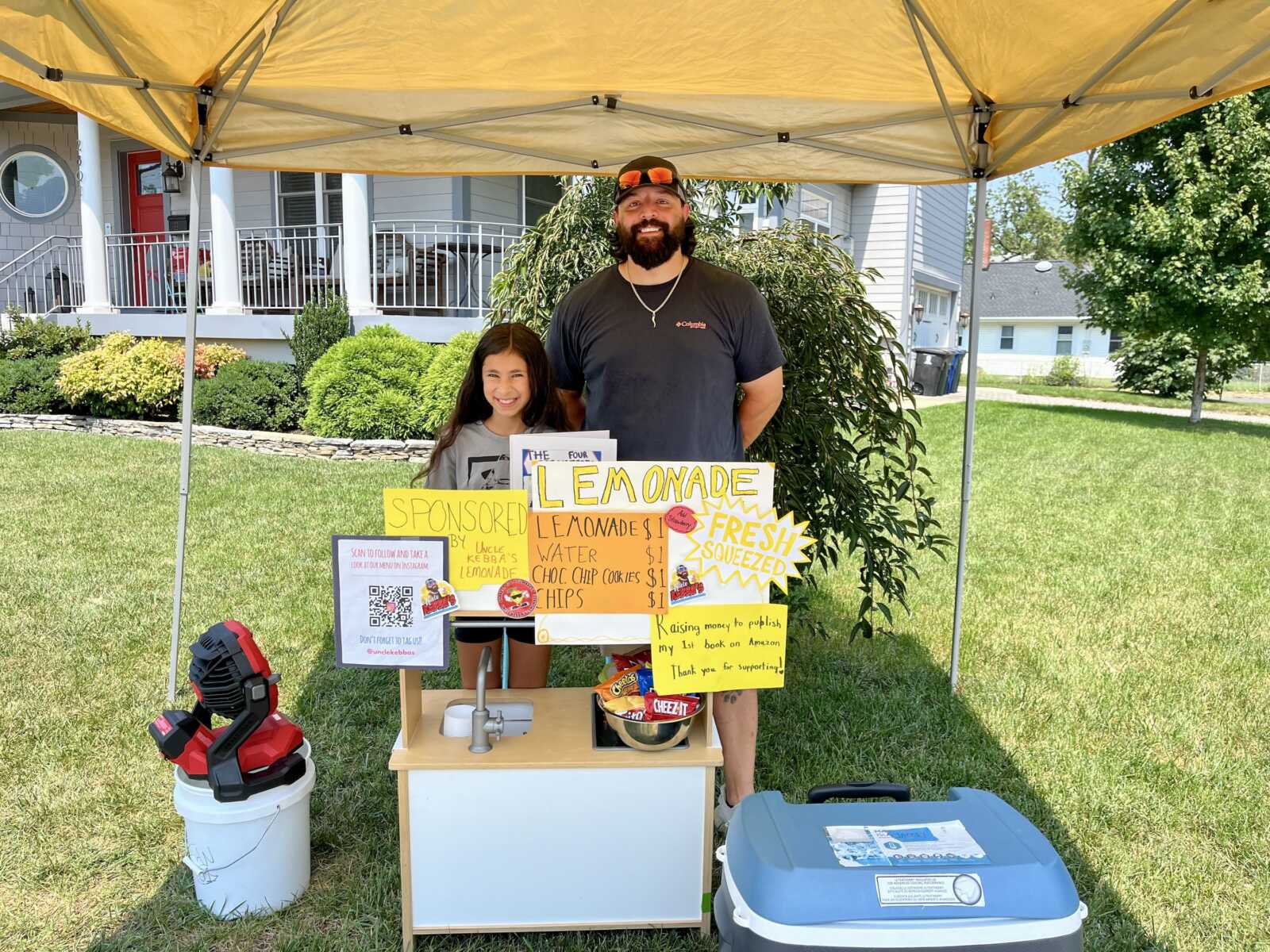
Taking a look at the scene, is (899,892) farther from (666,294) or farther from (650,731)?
(666,294)

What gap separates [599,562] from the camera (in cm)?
225

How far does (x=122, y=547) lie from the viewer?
19.6ft

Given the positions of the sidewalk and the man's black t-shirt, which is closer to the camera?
the man's black t-shirt

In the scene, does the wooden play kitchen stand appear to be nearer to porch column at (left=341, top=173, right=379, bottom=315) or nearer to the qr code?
the qr code

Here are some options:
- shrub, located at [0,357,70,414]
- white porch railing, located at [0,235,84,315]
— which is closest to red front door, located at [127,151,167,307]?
white porch railing, located at [0,235,84,315]

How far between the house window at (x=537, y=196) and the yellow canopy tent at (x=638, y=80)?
28.1 feet

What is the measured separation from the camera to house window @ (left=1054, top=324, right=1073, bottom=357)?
38.4m

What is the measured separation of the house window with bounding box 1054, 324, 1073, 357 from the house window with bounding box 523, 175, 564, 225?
3181cm

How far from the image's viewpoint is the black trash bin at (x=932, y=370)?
19.1 meters

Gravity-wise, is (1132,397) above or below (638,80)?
below

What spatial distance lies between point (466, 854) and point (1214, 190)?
1551 cm

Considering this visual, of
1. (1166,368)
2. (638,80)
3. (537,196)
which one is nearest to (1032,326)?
(1166,368)

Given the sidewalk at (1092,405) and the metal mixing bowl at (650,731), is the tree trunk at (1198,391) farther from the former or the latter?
the metal mixing bowl at (650,731)

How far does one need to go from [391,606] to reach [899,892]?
1.32 meters
